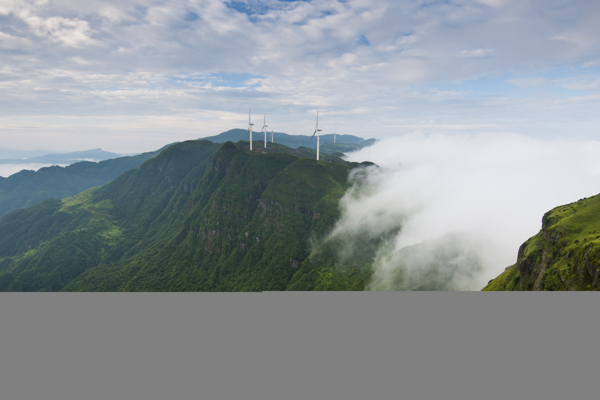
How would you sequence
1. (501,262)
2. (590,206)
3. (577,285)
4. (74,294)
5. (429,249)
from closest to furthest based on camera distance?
(74,294)
(577,285)
(590,206)
(501,262)
(429,249)

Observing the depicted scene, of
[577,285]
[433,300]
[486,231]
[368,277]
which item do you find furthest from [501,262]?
[433,300]

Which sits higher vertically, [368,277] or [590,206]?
[590,206]

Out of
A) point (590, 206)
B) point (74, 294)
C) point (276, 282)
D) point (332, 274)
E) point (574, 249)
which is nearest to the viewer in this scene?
point (74, 294)

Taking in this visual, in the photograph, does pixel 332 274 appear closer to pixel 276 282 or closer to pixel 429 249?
pixel 276 282

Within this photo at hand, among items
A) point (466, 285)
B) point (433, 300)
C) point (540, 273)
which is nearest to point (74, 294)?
point (433, 300)

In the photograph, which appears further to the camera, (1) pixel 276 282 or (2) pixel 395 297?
(1) pixel 276 282

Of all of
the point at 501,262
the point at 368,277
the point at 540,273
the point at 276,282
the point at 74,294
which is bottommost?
the point at 276,282
